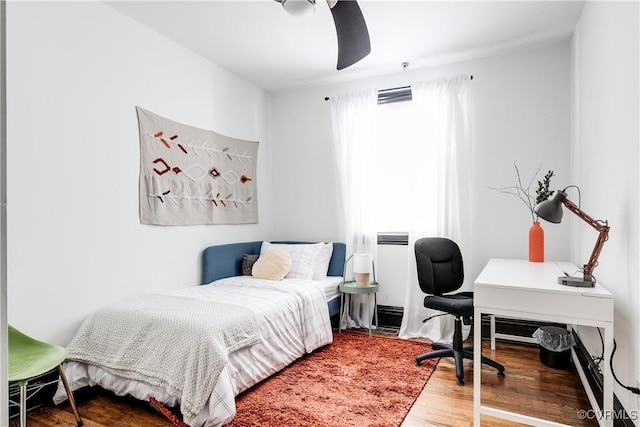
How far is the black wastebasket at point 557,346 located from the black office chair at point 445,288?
43 centimetres

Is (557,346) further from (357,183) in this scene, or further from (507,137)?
(357,183)

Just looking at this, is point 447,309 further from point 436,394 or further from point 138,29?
point 138,29

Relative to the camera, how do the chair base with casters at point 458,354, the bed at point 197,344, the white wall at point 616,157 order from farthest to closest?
the chair base with casters at point 458,354 < the bed at point 197,344 < the white wall at point 616,157

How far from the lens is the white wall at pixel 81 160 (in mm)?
2229

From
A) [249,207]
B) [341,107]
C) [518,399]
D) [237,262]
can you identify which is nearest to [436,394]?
[518,399]

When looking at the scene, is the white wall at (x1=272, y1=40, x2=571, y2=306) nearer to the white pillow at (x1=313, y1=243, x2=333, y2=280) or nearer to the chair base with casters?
the white pillow at (x1=313, y1=243, x2=333, y2=280)

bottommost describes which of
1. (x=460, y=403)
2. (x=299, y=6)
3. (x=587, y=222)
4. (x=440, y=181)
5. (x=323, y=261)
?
(x=460, y=403)

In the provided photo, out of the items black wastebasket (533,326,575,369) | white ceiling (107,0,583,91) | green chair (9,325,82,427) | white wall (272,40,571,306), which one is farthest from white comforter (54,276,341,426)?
white ceiling (107,0,583,91)

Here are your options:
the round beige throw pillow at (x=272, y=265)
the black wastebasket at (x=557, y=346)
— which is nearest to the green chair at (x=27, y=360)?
the round beige throw pillow at (x=272, y=265)

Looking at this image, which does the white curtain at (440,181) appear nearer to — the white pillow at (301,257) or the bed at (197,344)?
the white pillow at (301,257)

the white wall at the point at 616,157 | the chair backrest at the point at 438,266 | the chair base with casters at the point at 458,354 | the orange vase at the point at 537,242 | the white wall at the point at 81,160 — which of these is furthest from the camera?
the chair backrest at the point at 438,266

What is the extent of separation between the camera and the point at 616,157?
193cm

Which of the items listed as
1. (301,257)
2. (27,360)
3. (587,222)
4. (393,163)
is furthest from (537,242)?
(27,360)

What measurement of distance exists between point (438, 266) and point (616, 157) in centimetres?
145
